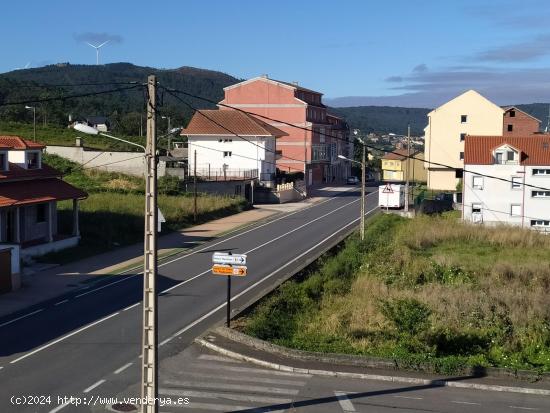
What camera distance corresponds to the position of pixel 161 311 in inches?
957

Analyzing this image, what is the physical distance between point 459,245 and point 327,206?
22637 millimetres

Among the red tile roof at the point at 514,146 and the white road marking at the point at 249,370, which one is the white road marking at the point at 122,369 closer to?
the white road marking at the point at 249,370

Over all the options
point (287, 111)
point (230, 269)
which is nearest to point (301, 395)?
point (230, 269)

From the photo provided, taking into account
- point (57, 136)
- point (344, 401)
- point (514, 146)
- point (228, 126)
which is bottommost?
point (344, 401)

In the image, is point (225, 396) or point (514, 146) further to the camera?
point (514, 146)

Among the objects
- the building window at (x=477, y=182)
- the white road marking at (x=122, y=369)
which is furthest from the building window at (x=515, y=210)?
the white road marking at (x=122, y=369)

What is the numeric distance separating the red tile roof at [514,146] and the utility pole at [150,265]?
4520 cm

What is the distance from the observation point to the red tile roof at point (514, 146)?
53.7 m

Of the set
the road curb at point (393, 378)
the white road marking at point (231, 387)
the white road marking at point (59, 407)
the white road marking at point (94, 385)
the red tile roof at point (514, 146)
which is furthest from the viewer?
the red tile roof at point (514, 146)

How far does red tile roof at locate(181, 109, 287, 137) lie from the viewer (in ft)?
229

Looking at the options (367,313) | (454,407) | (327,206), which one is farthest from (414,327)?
(327,206)

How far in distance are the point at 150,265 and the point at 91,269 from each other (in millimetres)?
20687

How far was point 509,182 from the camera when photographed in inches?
2132

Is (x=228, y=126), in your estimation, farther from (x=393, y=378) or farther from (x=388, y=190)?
(x=393, y=378)
